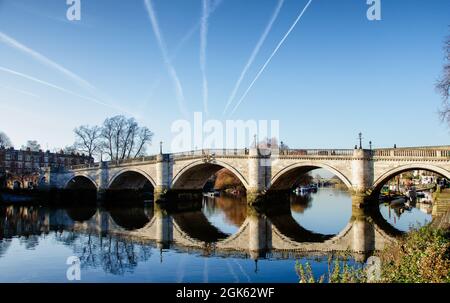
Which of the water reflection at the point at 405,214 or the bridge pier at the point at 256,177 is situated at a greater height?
the bridge pier at the point at 256,177

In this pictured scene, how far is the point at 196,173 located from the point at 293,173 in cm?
1168

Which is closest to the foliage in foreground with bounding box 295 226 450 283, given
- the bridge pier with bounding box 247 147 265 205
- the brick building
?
the bridge pier with bounding box 247 147 265 205

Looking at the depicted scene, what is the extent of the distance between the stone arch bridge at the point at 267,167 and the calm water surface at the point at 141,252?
3826 mm

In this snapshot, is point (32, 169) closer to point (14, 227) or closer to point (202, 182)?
point (202, 182)

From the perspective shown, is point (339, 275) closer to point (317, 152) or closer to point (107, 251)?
point (107, 251)

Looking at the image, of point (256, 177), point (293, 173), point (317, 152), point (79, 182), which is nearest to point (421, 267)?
point (317, 152)

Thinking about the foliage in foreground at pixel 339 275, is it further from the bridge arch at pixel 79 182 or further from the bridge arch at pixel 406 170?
the bridge arch at pixel 79 182

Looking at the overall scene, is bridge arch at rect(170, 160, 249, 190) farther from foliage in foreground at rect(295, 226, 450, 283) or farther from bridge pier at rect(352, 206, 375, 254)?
foliage in foreground at rect(295, 226, 450, 283)

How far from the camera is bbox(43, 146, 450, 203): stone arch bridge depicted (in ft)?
101

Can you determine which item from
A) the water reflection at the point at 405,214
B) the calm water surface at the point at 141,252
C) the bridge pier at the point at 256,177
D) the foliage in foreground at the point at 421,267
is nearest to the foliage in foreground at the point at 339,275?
the foliage in foreground at the point at 421,267

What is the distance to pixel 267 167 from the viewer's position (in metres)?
37.6

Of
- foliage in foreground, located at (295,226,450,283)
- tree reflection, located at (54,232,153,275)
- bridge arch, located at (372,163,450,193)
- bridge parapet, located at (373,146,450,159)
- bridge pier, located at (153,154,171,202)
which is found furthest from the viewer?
bridge pier, located at (153,154,171,202)

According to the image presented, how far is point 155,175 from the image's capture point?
148 feet

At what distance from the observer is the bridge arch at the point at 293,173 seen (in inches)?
1324
